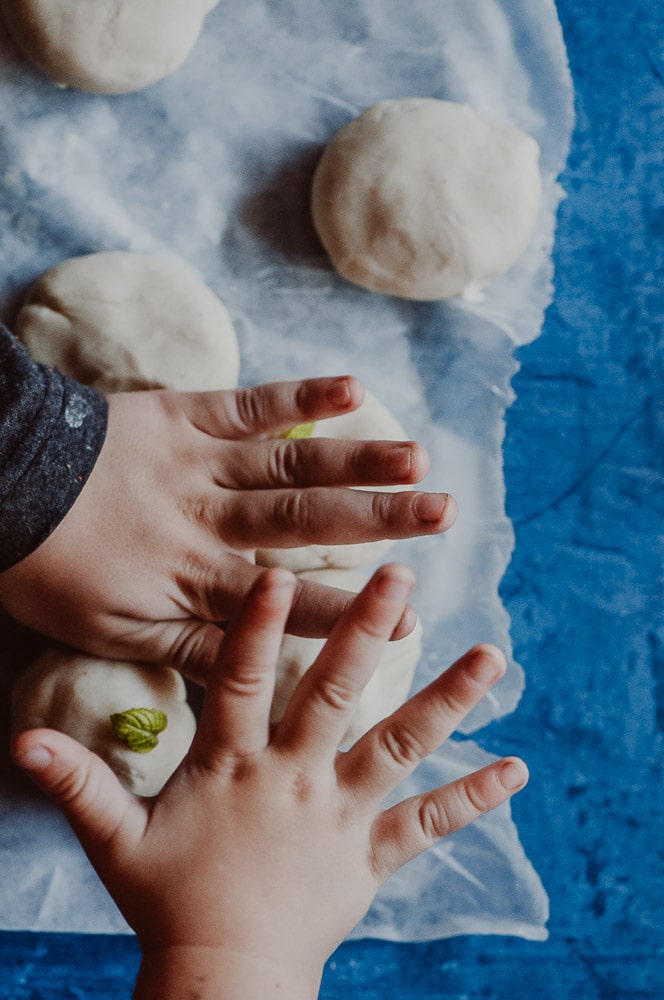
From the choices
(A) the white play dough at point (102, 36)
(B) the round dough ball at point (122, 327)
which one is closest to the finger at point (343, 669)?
(B) the round dough ball at point (122, 327)

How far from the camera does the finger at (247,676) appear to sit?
1.86 feet

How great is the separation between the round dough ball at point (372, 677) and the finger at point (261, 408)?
157 millimetres

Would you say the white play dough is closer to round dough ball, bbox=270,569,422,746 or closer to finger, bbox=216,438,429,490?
finger, bbox=216,438,429,490

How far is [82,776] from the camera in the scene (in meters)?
0.61

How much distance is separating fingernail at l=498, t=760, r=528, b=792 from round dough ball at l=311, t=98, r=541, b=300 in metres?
0.46

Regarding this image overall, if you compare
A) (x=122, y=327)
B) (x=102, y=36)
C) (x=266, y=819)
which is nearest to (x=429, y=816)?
(x=266, y=819)

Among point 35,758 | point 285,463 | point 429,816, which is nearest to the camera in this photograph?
point 35,758

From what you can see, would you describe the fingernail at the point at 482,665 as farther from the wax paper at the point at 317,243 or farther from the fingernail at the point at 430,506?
the wax paper at the point at 317,243

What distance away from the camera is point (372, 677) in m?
0.85

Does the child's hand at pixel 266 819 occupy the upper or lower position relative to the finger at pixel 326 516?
lower

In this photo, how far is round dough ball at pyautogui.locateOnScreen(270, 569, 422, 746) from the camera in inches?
32.8

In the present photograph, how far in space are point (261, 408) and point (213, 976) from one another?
1.41 ft

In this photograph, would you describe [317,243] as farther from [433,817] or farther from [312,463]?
[433,817]

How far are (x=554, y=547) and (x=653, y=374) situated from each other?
21 cm
